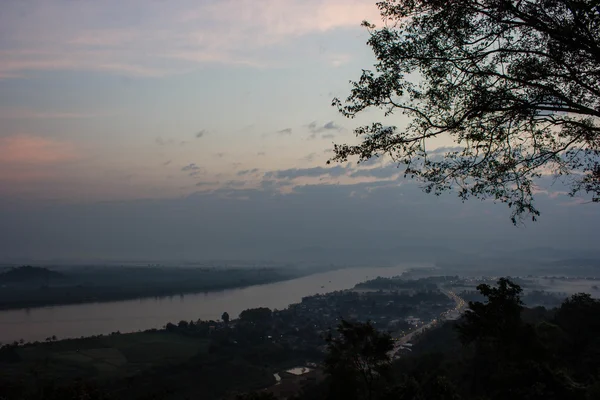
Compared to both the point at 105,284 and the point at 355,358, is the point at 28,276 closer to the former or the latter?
the point at 105,284

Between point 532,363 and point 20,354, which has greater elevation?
point 532,363

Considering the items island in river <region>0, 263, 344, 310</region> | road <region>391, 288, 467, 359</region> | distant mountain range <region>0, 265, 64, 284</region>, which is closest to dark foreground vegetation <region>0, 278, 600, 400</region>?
road <region>391, 288, 467, 359</region>

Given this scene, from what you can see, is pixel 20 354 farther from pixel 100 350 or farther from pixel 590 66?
pixel 590 66

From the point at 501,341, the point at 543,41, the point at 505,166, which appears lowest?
the point at 501,341

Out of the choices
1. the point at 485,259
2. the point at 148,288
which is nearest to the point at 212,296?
the point at 148,288

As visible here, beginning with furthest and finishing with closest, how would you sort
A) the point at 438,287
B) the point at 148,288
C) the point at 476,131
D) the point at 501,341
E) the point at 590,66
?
the point at 148,288 → the point at 438,287 → the point at 501,341 → the point at 476,131 → the point at 590,66

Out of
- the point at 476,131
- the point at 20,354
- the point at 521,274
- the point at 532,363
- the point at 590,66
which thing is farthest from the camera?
the point at 521,274

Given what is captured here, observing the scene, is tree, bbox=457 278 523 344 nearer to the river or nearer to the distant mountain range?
the river
